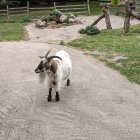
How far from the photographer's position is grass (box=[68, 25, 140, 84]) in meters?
16.8

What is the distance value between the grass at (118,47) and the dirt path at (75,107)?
539mm

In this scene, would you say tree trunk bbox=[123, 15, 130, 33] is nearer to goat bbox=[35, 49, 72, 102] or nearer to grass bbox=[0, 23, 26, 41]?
grass bbox=[0, 23, 26, 41]

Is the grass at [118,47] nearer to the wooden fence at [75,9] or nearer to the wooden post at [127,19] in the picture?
the wooden post at [127,19]

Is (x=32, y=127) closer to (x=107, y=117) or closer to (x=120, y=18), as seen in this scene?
(x=107, y=117)

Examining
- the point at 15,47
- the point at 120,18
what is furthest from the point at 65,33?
the point at 120,18

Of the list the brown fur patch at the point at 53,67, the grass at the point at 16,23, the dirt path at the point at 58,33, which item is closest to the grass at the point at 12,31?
the grass at the point at 16,23

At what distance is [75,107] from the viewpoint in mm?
12492

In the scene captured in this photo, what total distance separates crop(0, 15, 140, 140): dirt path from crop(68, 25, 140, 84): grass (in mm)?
539

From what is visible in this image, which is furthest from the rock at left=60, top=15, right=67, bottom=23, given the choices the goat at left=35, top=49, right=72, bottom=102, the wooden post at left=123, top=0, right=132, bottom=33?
the goat at left=35, top=49, right=72, bottom=102

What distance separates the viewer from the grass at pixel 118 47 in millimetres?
16766

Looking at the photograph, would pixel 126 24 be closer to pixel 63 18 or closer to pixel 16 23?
pixel 63 18

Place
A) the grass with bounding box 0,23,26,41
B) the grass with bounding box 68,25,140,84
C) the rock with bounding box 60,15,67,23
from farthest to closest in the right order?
1. the rock with bounding box 60,15,67,23
2. the grass with bounding box 0,23,26,41
3. the grass with bounding box 68,25,140,84

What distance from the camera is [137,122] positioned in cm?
1123

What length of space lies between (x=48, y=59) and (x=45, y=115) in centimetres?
167
